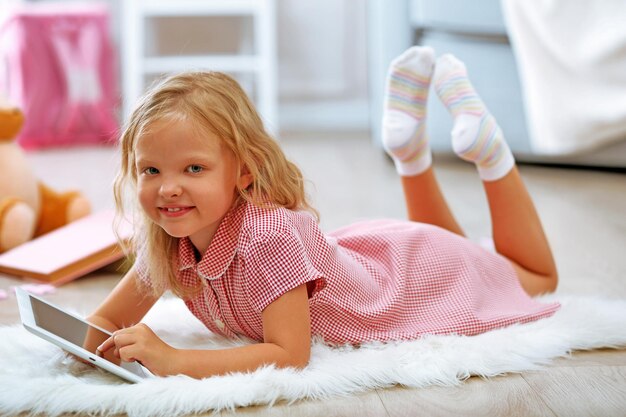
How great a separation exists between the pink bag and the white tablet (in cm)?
199

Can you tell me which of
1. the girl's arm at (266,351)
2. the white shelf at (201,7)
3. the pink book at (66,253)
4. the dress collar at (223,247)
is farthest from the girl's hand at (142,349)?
the white shelf at (201,7)

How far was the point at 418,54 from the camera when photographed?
151cm

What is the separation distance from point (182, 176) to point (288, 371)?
0.81ft

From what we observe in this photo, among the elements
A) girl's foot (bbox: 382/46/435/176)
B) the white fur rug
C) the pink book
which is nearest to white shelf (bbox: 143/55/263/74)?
the pink book

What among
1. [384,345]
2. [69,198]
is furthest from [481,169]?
[69,198]

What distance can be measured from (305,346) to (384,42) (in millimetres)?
1638

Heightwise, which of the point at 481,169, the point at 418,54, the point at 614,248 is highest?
the point at 418,54

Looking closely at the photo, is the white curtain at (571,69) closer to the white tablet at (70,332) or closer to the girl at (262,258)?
the girl at (262,258)

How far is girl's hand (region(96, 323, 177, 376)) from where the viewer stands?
3.27 ft

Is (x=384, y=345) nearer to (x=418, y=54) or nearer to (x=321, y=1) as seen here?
(x=418, y=54)

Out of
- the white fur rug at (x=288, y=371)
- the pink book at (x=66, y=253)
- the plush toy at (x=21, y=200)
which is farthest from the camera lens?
the plush toy at (x=21, y=200)

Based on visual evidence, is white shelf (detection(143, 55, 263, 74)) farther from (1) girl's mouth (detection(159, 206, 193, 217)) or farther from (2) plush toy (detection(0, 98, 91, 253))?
(1) girl's mouth (detection(159, 206, 193, 217))

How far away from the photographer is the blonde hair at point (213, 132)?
1.04 meters

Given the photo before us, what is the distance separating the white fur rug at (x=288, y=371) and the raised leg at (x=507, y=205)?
0.11m
